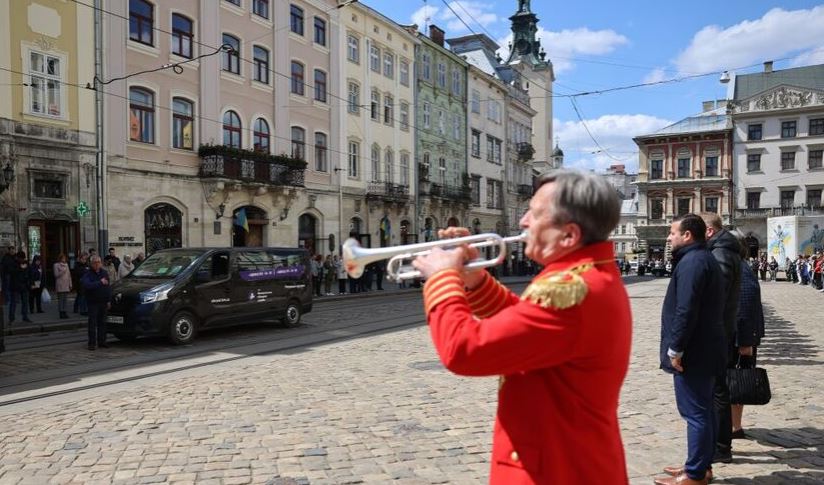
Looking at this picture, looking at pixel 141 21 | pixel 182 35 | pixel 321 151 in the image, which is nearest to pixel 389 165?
pixel 321 151

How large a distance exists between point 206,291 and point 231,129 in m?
15.6

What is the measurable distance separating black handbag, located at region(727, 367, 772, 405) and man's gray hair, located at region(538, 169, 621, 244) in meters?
3.74

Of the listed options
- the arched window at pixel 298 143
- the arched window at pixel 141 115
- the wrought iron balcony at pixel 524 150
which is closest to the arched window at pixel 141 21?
the arched window at pixel 141 115

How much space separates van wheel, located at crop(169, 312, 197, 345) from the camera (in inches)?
457

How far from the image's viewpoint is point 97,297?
36.8 ft

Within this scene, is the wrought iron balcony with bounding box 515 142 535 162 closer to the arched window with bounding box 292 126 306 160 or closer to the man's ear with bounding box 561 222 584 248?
A: the arched window with bounding box 292 126 306 160

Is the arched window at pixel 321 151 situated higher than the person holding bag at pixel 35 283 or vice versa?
the arched window at pixel 321 151

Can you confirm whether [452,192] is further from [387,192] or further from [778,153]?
[778,153]

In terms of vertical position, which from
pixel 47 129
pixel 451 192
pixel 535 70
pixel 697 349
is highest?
pixel 535 70

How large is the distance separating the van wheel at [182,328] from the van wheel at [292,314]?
250 cm

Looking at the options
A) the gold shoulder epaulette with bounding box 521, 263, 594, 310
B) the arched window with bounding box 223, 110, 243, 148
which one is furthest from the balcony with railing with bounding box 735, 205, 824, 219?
the gold shoulder epaulette with bounding box 521, 263, 594, 310

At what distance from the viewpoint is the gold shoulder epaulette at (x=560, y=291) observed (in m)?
1.81

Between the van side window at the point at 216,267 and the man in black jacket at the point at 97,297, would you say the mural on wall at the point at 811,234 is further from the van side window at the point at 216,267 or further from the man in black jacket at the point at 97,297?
the man in black jacket at the point at 97,297

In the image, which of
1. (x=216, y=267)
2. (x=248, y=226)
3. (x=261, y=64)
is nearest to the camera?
(x=216, y=267)
